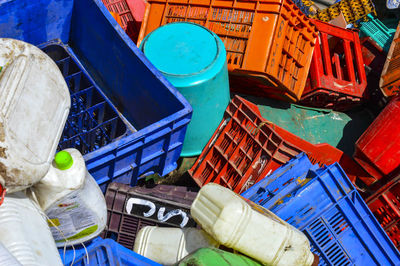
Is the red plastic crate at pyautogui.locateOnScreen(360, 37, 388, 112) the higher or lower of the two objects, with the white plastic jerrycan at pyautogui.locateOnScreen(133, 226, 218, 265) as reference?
higher

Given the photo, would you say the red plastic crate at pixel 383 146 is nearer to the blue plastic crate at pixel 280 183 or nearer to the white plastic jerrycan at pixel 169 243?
the blue plastic crate at pixel 280 183

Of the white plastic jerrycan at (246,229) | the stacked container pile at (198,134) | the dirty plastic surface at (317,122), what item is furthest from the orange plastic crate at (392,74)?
the white plastic jerrycan at (246,229)

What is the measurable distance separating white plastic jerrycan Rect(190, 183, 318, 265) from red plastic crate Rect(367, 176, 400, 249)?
1114 mm

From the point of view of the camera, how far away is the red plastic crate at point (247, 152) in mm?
3635

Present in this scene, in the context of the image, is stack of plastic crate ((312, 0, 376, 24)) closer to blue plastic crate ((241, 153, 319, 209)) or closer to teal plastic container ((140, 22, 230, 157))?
teal plastic container ((140, 22, 230, 157))

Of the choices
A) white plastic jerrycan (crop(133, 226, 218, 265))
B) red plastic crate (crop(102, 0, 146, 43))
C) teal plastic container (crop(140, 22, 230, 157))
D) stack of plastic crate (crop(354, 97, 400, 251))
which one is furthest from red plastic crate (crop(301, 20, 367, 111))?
white plastic jerrycan (crop(133, 226, 218, 265))

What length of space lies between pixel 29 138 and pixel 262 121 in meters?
2.02

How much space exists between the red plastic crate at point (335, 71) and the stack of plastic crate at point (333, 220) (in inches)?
54.3

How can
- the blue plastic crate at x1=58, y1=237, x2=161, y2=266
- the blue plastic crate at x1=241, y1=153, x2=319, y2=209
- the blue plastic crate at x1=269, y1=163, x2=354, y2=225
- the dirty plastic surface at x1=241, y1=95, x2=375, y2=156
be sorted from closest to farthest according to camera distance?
the blue plastic crate at x1=58, y1=237, x2=161, y2=266
the blue plastic crate at x1=269, y1=163, x2=354, y2=225
the blue plastic crate at x1=241, y1=153, x2=319, y2=209
the dirty plastic surface at x1=241, y1=95, x2=375, y2=156

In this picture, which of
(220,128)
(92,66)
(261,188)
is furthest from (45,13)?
(261,188)

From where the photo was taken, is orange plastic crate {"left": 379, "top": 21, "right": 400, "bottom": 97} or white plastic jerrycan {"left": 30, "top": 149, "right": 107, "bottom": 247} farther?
orange plastic crate {"left": 379, "top": 21, "right": 400, "bottom": 97}

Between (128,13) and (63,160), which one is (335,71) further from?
(63,160)

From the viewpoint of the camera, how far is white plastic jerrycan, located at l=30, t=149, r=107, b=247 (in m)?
2.36

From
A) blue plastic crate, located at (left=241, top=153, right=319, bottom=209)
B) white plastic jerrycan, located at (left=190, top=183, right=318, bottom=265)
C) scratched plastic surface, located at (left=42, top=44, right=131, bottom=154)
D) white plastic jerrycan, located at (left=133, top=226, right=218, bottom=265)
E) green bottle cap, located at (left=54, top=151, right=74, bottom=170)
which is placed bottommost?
scratched plastic surface, located at (left=42, top=44, right=131, bottom=154)
